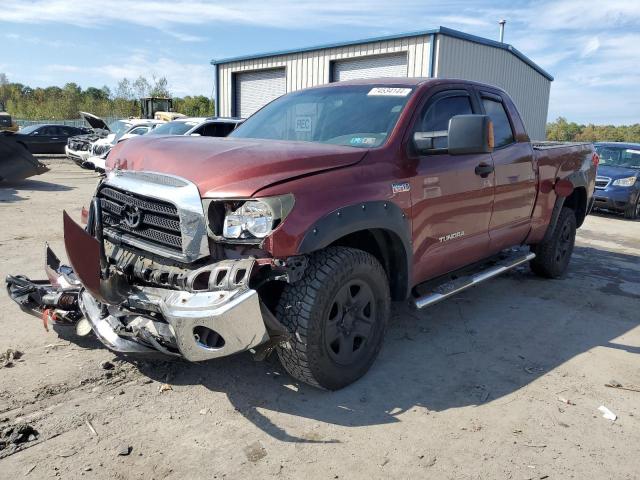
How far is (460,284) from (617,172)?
10.1 m

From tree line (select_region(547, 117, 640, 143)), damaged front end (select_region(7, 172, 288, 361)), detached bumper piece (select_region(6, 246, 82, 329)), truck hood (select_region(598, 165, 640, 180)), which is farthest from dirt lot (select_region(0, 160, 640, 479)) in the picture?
tree line (select_region(547, 117, 640, 143))

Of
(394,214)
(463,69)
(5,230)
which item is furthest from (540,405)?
(463,69)

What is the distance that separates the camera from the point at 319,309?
10.4ft

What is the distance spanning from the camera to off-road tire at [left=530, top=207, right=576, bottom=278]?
622cm

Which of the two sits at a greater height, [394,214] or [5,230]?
[394,214]

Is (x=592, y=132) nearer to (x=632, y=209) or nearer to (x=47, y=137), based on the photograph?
(x=632, y=209)

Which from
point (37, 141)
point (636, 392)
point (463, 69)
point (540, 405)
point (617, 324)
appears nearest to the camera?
point (540, 405)

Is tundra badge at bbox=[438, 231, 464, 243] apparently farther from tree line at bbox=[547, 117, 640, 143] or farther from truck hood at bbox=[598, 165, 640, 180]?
tree line at bbox=[547, 117, 640, 143]

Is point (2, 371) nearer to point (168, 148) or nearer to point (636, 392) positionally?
point (168, 148)

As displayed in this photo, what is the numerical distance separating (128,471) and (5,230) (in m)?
6.60

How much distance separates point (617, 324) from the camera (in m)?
5.09

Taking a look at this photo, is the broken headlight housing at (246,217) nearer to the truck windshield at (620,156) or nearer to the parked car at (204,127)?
the parked car at (204,127)

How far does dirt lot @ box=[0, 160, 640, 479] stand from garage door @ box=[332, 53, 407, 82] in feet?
43.1

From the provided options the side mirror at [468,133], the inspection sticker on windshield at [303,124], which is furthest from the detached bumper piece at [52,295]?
the side mirror at [468,133]
